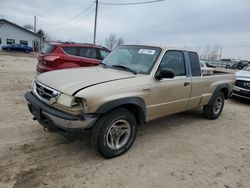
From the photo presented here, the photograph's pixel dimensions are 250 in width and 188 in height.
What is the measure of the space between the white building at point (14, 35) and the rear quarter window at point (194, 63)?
4256 cm

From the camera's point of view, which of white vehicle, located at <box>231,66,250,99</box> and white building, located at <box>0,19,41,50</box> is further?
white building, located at <box>0,19,41,50</box>

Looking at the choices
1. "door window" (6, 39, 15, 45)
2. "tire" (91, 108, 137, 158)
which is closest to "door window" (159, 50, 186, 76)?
"tire" (91, 108, 137, 158)

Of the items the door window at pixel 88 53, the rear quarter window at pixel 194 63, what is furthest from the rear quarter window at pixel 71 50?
the rear quarter window at pixel 194 63

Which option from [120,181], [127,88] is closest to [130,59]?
[127,88]

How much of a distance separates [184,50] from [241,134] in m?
2.28

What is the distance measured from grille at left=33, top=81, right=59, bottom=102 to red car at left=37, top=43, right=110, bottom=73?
3.77 meters

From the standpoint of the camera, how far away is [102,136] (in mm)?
3260

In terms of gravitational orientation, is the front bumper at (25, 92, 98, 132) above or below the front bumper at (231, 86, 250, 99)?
above

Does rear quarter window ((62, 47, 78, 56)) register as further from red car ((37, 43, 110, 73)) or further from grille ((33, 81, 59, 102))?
grille ((33, 81, 59, 102))

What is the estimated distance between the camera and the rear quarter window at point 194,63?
16.0 ft

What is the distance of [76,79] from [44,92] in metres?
0.54

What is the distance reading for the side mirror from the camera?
3787 mm

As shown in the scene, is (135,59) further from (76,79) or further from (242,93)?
(242,93)

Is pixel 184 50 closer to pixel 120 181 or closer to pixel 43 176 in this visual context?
pixel 120 181
